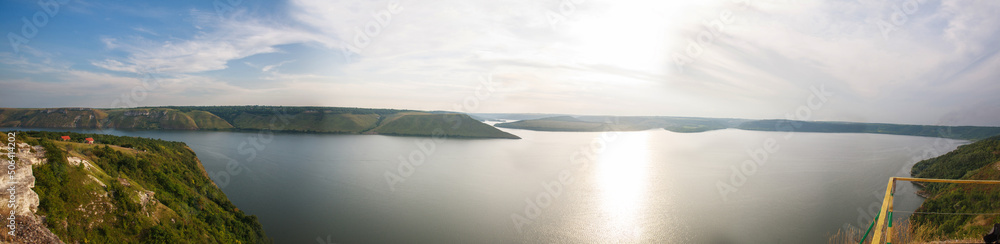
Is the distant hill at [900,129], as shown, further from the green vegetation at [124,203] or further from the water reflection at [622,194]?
the green vegetation at [124,203]

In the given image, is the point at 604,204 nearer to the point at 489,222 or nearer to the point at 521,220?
the point at 521,220

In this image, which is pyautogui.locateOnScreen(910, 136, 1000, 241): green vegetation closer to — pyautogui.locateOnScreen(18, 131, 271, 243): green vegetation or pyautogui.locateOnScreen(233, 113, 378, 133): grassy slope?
pyautogui.locateOnScreen(18, 131, 271, 243): green vegetation

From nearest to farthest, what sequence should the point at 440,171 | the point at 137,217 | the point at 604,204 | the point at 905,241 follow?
the point at 905,241, the point at 137,217, the point at 604,204, the point at 440,171

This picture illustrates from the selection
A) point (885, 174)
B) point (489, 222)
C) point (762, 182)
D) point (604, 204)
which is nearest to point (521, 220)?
point (489, 222)

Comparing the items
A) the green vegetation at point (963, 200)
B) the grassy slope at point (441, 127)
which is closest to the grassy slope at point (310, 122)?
the grassy slope at point (441, 127)

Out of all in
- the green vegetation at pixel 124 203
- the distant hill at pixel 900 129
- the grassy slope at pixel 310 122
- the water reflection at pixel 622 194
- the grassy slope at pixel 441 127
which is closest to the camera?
the green vegetation at pixel 124 203

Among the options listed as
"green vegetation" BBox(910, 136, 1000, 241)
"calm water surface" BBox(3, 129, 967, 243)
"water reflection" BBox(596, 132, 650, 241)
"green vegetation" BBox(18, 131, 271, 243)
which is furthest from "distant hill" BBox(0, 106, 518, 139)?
"green vegetation" BBox(18, 131, 271, 243)
